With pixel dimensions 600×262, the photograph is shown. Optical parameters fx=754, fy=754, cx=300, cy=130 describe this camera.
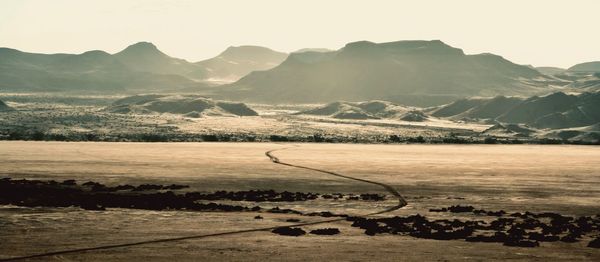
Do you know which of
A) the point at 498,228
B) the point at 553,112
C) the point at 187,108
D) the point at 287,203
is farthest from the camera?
the point at 187,108

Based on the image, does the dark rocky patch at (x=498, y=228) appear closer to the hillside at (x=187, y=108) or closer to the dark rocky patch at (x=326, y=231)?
the dark rocky patch at (x=326, y=231)

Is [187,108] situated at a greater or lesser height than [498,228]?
greater

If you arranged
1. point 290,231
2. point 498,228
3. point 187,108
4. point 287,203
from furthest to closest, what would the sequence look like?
point 187,108 → point 287,203 → point 498,228 → point 290,231

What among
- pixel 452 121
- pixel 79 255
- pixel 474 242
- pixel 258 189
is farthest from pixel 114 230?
pixel 452 121

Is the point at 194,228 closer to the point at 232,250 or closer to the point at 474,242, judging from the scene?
the point at 232,250

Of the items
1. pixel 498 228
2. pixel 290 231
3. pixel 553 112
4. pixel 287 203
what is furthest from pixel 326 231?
pixel 553 112

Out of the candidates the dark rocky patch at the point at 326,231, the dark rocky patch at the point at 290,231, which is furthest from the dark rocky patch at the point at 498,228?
the dark rocky patch at the point at 290,231

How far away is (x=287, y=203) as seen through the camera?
36906 millimetres

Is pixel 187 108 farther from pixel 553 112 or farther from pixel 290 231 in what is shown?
pixel 290 231

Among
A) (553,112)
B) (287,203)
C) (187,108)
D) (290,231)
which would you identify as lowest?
(290,231)

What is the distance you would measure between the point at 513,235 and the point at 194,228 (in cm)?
1163

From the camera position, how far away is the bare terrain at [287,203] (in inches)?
934

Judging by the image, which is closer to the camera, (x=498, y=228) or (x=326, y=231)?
(x=326, y=231)

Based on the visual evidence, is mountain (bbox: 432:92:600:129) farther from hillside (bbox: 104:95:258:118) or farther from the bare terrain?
the bare terrain
